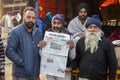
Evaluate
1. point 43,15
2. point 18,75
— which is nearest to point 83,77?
point 18,75

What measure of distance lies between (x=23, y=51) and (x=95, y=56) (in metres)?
1.05

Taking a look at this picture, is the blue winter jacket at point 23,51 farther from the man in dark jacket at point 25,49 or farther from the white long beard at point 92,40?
the white long beard at point 92,40

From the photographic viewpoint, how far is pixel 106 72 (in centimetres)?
571

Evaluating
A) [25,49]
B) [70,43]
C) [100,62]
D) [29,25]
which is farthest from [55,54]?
[100,62]

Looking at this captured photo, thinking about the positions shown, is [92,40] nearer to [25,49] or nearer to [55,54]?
[55,54]

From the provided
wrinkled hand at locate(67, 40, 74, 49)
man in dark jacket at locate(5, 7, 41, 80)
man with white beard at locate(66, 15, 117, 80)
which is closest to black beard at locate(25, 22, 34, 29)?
man in dark jacket at locate(5, 7, 41, 80)

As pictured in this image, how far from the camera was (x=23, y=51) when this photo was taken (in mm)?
5766

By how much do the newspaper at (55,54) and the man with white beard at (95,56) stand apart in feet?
0.87

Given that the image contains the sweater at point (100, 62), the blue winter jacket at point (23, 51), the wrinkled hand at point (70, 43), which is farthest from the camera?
the wrinkled hand at point (70, 43)

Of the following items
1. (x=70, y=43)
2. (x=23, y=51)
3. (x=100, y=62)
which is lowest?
(x=100, y=62)

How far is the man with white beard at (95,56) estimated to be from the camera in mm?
5582

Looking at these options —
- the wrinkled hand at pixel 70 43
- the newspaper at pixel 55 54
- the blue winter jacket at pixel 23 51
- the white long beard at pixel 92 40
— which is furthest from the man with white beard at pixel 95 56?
the blue winter jacket at pixel 23 51

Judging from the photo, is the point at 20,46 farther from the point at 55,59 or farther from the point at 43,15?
the point at 43,15

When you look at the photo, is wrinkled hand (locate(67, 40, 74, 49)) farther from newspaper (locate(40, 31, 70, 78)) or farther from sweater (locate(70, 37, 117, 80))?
sweater (locate(70, 37, 117, 80))
